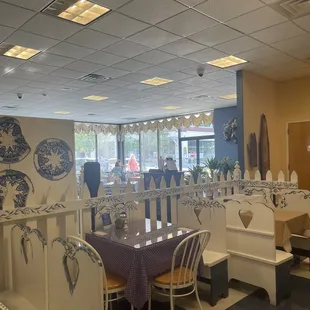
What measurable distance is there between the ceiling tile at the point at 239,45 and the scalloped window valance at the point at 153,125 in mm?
5506

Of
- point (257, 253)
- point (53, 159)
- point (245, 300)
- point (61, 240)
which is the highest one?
point (53, 159)

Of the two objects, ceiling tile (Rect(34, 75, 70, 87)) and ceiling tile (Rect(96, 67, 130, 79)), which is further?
ceiling tile (Rect(34, 75, 70, 87))

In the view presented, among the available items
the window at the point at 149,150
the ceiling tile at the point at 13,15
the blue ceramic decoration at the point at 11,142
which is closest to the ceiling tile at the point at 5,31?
the ceiling tile at the point at 13,15

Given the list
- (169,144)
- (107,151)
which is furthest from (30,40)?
(107,151)

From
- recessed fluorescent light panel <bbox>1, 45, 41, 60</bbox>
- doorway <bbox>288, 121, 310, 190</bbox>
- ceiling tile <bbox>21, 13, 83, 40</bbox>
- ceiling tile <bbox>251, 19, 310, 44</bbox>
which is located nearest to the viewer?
ceiling tile <bbox>21, 13, 83, 40</bbox>

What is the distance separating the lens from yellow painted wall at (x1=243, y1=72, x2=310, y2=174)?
16.9ft

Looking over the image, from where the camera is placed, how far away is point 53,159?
2.56m

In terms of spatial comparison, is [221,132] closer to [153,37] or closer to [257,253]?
[153,37]

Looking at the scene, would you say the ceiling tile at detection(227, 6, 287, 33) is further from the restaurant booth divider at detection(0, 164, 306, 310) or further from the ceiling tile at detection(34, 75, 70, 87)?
the ceiling tile at detection(34, 75, 70, 87)

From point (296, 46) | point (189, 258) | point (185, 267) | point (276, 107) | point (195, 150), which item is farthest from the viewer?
point (195, 150)

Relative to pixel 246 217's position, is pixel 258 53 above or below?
above

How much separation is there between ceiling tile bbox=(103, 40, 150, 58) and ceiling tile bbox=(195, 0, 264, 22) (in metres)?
1.14

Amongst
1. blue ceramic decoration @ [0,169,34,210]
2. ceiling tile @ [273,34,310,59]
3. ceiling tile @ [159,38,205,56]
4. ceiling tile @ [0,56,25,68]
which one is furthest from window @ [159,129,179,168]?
blue ceramic decoration @ [0,169,34,210]

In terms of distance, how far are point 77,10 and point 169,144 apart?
343 inches
